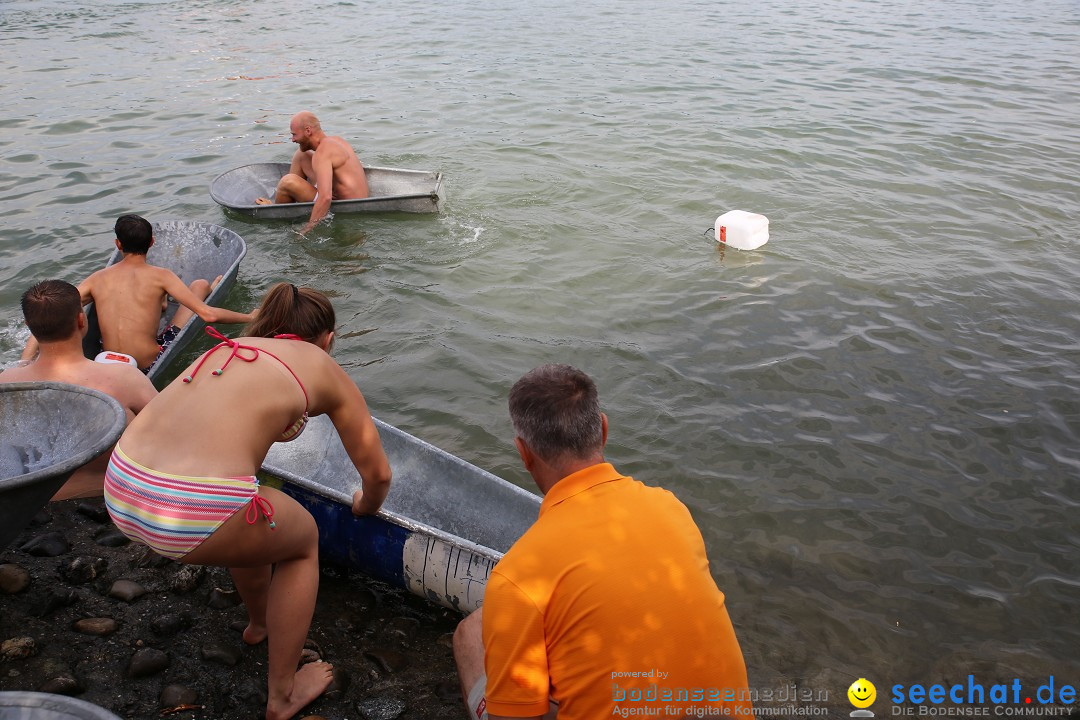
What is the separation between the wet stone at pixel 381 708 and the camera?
11.6 ft

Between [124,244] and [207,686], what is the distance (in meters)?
3.61

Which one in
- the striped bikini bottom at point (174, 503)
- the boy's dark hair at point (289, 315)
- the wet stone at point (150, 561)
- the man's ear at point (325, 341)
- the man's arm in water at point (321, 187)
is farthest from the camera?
the man's arm in water at point (321, 187)

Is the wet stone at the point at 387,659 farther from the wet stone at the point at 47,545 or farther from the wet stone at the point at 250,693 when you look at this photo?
the wet stone at the point at 47,545

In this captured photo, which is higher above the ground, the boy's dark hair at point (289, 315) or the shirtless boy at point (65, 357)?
the boy's dark hair at point (289, 315)

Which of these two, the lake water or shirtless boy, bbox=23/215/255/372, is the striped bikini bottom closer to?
the lake water

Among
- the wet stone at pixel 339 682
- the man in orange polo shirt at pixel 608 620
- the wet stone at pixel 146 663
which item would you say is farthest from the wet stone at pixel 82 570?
the man in orange polo shirt at pixel 608 620

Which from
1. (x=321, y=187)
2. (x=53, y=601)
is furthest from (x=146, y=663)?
Answer: (x=321, y=187)

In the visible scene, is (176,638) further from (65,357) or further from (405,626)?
(65,357)

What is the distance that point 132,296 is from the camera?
19.3ft

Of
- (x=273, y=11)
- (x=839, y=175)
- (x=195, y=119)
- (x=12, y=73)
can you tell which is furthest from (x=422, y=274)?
(x=273, y=11)

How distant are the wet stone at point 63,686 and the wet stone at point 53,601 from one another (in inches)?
20.6

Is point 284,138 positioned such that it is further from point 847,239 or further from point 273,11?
point 273,11

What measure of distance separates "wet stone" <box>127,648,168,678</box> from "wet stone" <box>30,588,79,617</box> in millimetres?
577

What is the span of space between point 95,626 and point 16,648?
0.31 m
